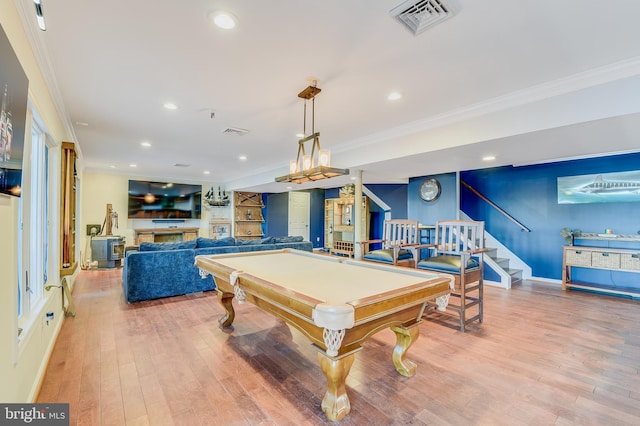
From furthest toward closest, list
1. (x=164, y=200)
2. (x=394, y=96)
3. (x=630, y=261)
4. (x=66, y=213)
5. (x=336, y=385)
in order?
(x=164, y=200)
(x=630, y=261)
(x=66, y=213)
(x=394, y=96)
(x=336, y=385)

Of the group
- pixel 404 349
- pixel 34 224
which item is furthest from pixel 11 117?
pixel 404 349

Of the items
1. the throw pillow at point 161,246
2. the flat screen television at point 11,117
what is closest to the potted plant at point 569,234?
the throw pillow at point 161,246

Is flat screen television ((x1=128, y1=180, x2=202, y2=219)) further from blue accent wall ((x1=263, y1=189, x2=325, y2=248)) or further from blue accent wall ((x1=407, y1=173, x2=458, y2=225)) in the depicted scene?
blue accent wall ((x1=407, y1=173, x2=458, y2=225))

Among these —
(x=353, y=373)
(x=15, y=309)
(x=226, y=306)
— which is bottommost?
(x=353, y=373)

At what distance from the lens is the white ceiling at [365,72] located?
6.21 feet

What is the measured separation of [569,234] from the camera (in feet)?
16.2

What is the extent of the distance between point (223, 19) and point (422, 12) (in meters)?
1.32

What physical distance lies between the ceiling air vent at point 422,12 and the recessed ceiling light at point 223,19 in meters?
1.05

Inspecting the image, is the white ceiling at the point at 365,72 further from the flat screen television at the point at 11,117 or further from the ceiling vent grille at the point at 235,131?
the flat screen television at the point at 11,117

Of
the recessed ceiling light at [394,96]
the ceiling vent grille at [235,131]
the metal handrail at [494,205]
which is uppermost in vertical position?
the recessed ceiling light at [394,96]

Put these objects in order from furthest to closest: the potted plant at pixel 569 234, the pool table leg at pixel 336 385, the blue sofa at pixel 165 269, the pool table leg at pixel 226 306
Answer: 1. the potted plant at pixel 569 234
2. the blue sofa at pixel 165 269
3. the pool table leg at pixel 226 306
4. the pool table leg at pixel 336 385

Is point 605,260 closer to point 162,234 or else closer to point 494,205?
point 494,205

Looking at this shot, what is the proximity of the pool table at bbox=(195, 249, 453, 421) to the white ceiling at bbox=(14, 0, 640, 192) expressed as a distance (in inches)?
71.3

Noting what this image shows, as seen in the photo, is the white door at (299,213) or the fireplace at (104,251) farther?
the white door at (299,213)
